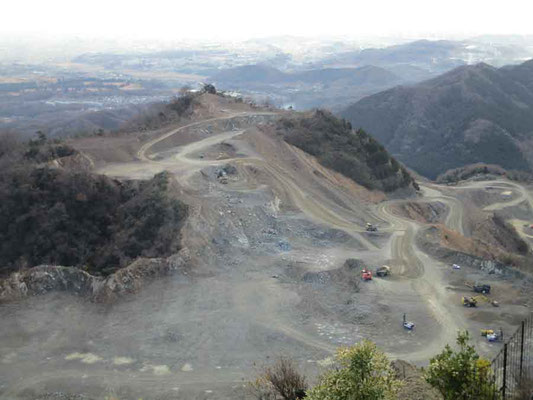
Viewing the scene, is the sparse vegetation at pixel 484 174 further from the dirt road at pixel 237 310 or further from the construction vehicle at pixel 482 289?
the construction vehicle at pixel 482 289

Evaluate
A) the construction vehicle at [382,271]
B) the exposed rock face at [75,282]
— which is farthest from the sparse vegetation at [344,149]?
the exposed rock face at [75,282]

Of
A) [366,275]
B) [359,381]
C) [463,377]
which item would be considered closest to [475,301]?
[366,275]

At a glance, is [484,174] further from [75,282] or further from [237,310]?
[75,282]

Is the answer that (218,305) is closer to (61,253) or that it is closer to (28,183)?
(61,253)

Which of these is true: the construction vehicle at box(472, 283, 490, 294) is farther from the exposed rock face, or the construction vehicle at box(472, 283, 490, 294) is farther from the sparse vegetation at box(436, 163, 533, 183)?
the sparse vegetation at box(436, 163, 533, 183)

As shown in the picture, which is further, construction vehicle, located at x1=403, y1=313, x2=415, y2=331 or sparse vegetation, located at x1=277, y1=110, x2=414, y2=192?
sparse vegetation, located at x1=277, y1=110, x2=414, y2=192

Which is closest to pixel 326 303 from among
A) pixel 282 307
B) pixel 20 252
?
pixel 282 307

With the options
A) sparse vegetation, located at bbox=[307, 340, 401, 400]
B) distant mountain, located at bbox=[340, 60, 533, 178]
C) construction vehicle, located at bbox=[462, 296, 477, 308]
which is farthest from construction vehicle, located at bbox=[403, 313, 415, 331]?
distant mountain, located at bbox=[340, 60, 533, 178]
